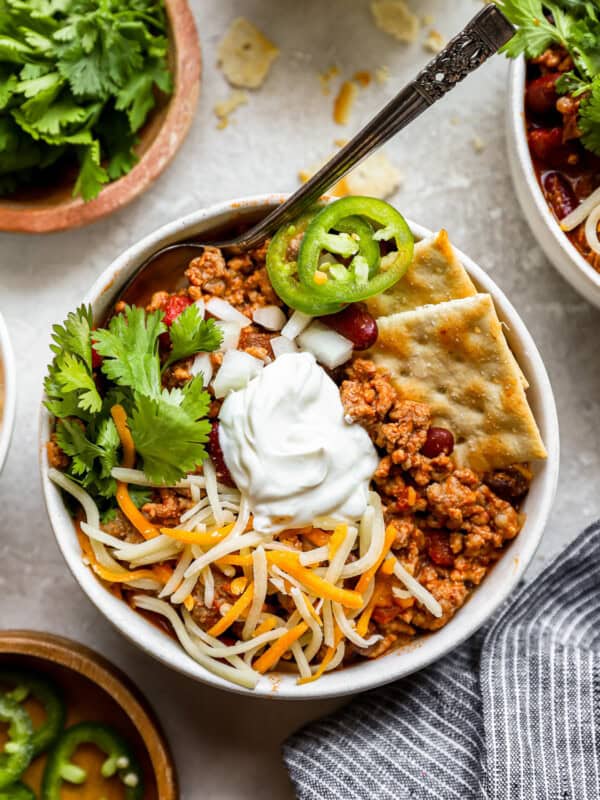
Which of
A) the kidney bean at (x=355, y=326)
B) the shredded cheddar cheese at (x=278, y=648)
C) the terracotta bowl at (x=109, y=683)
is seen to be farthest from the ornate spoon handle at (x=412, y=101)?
the terracotta bowl at (x=109, y=683)


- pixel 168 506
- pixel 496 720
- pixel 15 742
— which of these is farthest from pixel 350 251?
pixel 15 742

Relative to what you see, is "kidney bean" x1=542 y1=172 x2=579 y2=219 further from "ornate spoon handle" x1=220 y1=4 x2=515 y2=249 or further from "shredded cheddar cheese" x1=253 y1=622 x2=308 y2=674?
"shredded cheddar cheese" x1=253 y1=622 x2=308 y2=674

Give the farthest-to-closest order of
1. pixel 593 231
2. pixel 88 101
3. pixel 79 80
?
pixel 88 101, pixel 79 80, pixel 593 231

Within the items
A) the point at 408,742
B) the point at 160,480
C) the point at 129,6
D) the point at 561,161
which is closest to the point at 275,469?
the point at 160,480

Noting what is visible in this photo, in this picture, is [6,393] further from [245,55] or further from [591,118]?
[591,118]

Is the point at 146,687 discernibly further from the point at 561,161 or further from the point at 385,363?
the point at 561,161
